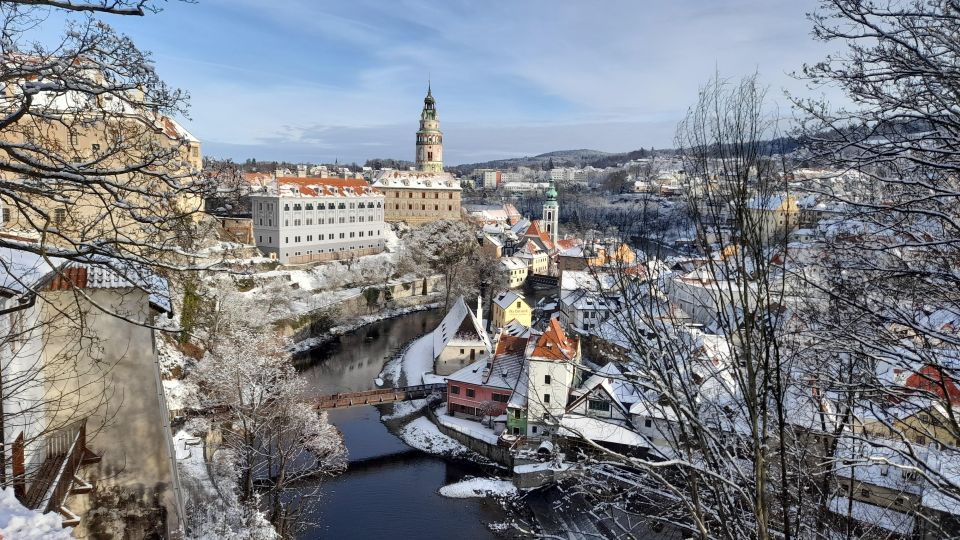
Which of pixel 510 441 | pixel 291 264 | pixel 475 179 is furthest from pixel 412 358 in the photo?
pixel 475 179

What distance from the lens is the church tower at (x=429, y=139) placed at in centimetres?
5338

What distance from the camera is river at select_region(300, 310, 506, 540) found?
11094 millimetres

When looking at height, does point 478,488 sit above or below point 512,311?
below

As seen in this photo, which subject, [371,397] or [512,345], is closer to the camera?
[371,397]

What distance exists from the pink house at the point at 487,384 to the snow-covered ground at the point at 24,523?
12.8m

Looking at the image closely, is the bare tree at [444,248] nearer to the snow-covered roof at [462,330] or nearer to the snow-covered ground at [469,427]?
the snow-covered roof at [462,330]

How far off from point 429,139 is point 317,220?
23.6 meters

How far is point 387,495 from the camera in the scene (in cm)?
1239

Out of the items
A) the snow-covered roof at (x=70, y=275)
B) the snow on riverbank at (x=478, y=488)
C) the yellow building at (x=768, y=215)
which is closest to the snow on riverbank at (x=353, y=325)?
the snow on riverbank at (x=478, y=488)

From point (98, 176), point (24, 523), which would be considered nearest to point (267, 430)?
point (24, 523)

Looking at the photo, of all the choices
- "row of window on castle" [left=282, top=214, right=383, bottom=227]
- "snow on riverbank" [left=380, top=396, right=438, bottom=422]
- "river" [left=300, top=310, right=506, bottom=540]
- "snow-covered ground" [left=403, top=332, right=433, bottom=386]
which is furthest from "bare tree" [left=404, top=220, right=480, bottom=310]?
"river" [left=300, top=310, right=506, bottom=540]

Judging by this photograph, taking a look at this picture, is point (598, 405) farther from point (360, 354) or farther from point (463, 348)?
point (360, 354)

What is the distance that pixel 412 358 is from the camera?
21.6m

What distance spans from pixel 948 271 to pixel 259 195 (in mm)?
30620
